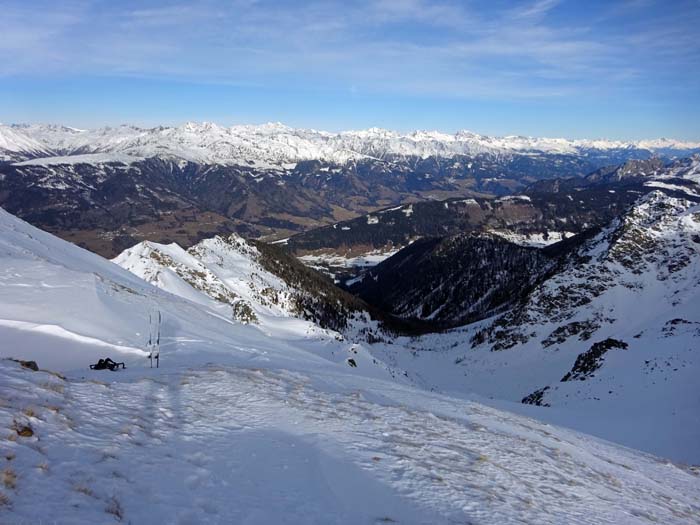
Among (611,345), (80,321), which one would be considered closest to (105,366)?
(80,321)

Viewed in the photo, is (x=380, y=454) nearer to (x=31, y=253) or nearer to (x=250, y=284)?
(x=31, y=253)

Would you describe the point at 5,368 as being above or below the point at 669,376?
above

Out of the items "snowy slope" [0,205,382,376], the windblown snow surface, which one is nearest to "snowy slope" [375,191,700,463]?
the windblown snow surface

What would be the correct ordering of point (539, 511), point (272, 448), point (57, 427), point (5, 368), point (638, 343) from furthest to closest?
point (638, 343), point (5, 368), point (272, 448), point (539, 511), point (57, 427)

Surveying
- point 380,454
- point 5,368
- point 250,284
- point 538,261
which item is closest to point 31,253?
point 5,368

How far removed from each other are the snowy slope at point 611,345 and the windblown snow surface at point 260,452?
53.9 ft

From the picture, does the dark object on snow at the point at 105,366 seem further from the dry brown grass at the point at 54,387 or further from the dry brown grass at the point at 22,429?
the dry brown grass at the point at 22,429

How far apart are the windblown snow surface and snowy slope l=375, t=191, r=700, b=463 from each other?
53.9 feet

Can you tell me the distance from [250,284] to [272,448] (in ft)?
268

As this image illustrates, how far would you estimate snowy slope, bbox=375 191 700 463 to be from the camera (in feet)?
112

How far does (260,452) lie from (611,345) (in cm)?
5275

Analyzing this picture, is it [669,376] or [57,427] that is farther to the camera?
[669,376]

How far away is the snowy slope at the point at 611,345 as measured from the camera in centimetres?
3425

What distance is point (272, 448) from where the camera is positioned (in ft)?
33.0
